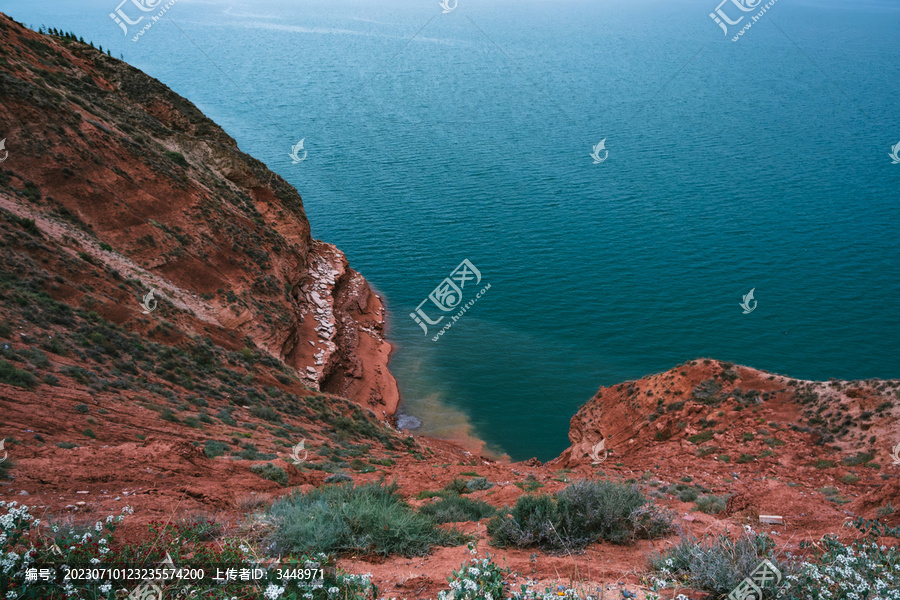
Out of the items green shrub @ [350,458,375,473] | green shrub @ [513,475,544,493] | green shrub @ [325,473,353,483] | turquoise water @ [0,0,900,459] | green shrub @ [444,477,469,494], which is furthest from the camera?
turquoise water @ [0,0,900,459]

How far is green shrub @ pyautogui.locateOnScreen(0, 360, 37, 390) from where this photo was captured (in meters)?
11.2

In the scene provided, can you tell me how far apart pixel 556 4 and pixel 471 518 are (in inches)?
6999

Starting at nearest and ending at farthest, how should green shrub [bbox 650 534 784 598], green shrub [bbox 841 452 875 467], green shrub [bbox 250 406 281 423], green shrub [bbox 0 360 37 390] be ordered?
green shrub [bbox 650 534 784 598], green shrub [bbox 0 360 37 390], green shrub [bbox 841 452 875 467], green shrub [bbox 250 406 281 423]

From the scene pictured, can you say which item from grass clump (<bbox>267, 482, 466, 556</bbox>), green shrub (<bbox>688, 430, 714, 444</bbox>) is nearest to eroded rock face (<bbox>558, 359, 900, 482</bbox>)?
green shrub (<bbox>688, 430, 714, 444</bbox>)

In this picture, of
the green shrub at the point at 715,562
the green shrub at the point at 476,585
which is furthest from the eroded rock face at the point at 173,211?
the green shrub at the point at 715,562

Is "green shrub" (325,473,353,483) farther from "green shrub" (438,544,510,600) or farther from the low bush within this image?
the low bush

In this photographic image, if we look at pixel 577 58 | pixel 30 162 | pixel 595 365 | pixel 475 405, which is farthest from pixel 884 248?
pixel 577 58

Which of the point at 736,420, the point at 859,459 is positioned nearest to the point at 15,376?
the point at 736,420

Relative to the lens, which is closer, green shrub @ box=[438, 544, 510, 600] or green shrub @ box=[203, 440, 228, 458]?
green shrub @ box=[438, 544, 510, 600]

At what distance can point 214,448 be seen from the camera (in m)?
12.0

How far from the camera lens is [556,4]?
160 meters

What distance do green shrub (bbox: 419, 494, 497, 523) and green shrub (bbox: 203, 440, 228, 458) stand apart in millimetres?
5430

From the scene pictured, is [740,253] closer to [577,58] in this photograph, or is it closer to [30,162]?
[30,162]

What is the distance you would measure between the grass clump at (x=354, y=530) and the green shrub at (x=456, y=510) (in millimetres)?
597
